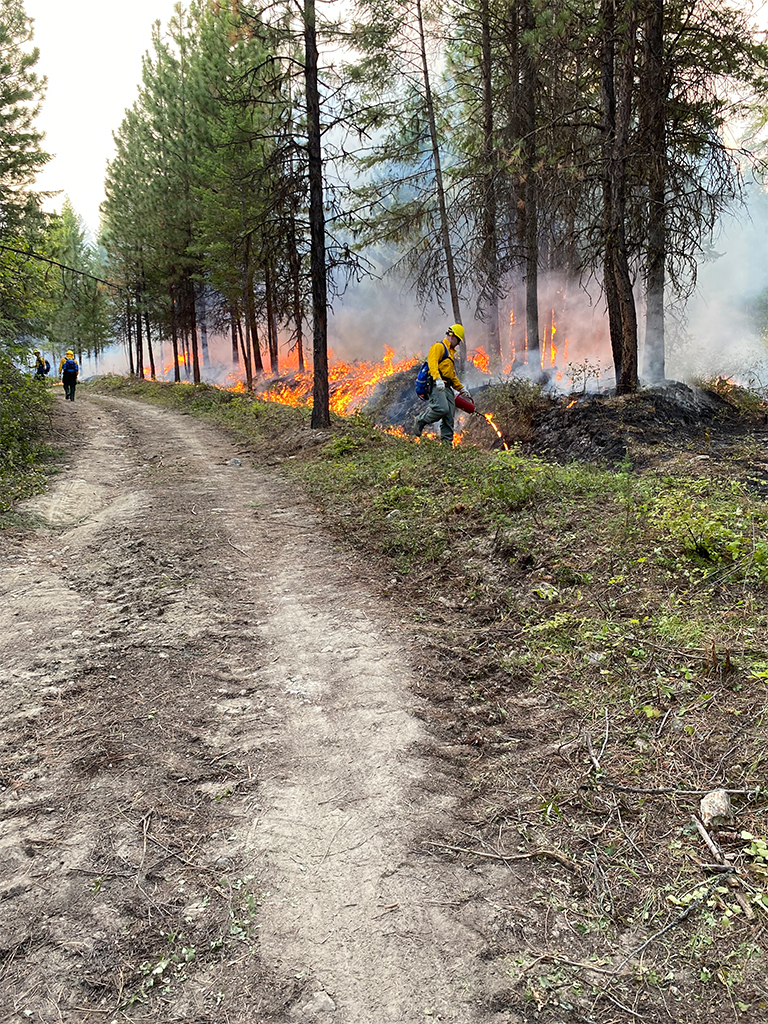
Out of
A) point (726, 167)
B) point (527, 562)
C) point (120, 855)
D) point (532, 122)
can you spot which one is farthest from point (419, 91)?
point (120, 855)

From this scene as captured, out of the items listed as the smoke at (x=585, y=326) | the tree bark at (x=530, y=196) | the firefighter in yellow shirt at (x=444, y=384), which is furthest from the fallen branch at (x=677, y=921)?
the tree bark at (x=530, y=196)

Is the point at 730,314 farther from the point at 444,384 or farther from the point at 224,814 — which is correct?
the point at 224,814

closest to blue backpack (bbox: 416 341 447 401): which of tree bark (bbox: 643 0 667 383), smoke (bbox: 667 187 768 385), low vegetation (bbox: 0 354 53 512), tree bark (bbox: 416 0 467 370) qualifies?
tree bark (bbox: 643 0 667 383)

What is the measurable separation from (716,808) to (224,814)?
2.32m

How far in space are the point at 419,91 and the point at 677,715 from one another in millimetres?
20522

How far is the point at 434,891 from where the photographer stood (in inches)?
95.1

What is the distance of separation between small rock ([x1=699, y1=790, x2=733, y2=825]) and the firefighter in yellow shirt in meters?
8.26

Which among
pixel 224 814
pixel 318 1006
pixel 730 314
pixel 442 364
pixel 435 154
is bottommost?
pixel 318 1006

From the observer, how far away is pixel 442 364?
34.1 feet

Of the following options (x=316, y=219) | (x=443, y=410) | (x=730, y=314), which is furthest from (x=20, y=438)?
(x=730, y=314)

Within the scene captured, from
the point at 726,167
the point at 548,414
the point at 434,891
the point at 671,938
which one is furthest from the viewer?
the point at 548,414

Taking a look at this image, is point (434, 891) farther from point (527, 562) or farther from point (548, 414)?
point (548, 414)

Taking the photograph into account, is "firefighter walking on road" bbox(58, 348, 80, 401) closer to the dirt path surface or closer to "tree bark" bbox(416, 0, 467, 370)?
"tree bark" bbox(416, 0, 467, 370)

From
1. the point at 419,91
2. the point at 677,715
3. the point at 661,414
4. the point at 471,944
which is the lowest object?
the point at 471,944
